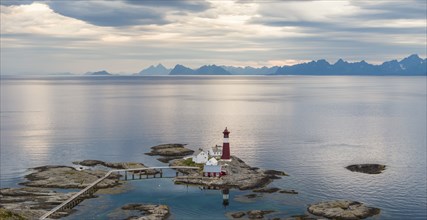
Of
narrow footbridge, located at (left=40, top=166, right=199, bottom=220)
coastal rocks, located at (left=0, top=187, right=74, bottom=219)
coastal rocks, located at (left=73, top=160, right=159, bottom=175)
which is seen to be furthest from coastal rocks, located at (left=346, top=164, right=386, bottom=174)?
coastal rocks, located at (left=0, top=187, right=74, bottom=219)

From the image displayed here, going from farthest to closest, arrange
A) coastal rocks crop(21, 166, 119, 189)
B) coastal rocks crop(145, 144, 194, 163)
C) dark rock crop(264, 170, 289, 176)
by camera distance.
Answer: coastal rocks crop(145, 144, 194, 163), dark rock crop(264, 170, 289, 176), coastal rocks crop(21, 166, 119, 189)

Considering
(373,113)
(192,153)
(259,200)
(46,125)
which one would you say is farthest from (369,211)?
(373,113)

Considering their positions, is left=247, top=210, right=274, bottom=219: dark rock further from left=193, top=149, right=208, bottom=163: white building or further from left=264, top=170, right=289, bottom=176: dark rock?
left=193, top=149, right=208, bottom=163: white building

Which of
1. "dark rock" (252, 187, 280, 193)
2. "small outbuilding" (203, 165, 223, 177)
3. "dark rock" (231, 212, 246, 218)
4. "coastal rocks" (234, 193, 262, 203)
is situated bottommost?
"dark rock" (231, 212, 246, 218)

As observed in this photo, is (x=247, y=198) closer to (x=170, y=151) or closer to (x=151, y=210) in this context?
(x=151, y=210)

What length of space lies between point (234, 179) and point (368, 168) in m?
29.9

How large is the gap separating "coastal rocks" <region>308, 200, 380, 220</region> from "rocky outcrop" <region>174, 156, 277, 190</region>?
14882mm

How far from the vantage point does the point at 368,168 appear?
301 ft

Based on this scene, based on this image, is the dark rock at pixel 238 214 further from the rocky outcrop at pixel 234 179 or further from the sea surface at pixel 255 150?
the rocky outcrop at pixel 234 179

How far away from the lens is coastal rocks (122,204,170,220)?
203 ft

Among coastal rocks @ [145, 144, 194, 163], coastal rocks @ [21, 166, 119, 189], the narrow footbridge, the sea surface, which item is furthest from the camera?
coastal rocks @ [145, 144, 194, 163]

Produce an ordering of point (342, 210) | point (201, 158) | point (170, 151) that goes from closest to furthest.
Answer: point (342, 210), point (201, 158), point (170, 151)

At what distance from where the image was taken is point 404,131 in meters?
143

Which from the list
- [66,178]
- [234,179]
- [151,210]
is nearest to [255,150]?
[234,179]
